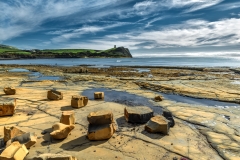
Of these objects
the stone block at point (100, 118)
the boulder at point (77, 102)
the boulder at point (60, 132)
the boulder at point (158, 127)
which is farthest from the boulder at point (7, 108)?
the boulder at point (158, 127)

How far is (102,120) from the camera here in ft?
14.6

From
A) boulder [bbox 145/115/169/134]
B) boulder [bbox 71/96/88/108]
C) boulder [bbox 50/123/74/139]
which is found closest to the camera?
boulder [bbox 50/123/74/139]

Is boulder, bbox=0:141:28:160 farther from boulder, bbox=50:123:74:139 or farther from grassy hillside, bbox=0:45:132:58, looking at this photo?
grassy hillside, bbox=0:45:132:58

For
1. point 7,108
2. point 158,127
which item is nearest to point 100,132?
point 158,127

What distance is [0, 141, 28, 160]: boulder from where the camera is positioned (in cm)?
310

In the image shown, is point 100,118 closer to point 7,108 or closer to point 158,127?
point 158,127

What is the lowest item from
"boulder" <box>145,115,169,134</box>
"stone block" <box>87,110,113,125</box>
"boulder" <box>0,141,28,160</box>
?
"boulder" <box>145,115,169,134</box>

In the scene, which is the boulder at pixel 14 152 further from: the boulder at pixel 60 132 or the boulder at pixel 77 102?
the boulder at pixel 77 102

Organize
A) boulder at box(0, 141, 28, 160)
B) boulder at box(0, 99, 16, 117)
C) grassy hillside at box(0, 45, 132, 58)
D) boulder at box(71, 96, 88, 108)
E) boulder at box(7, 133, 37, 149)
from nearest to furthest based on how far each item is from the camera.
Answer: boulder at box(0, 141, 28, 160) < boulder at box(7, 133, 37, 149) < boulder at box(0, 99, 16, 117) < boulder at box(71, 96, 88, 108) < grassy hillside at box(0, 45, 132, 58)

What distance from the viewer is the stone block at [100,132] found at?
4234 millimetres

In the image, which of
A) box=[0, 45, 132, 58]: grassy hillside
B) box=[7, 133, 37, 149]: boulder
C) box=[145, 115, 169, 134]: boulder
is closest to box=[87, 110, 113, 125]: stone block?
box=[145, 115, 169, 134]: boulder

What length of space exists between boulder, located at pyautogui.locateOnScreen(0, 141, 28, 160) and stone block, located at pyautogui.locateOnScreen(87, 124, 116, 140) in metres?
1.37

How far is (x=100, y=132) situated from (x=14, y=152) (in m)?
1.74

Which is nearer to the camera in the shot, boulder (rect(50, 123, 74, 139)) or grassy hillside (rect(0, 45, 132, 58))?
boulder (rect(50, 123, 74, 139))
